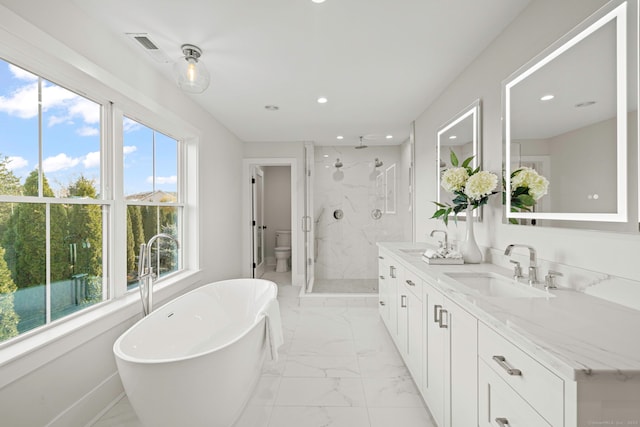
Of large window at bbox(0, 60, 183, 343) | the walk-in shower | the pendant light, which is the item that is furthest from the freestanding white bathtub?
the walk-in shower

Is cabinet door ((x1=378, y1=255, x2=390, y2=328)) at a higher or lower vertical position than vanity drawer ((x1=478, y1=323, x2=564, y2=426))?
lower

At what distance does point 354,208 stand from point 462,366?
12.5 ft

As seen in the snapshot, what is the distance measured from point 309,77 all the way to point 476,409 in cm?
244

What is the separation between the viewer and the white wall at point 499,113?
118 cm

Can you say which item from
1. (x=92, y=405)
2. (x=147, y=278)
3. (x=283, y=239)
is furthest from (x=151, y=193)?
(x=283, y=239)

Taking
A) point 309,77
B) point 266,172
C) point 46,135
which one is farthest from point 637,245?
point 266,172

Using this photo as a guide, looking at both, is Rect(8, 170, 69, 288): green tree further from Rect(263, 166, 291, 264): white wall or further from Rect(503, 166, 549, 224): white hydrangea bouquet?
Rect(263, 166, 291, 264): white wall

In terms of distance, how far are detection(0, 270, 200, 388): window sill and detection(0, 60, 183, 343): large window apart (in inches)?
2.1

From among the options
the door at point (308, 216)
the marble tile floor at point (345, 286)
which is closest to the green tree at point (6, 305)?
the marble tile floor at point (345, 286)

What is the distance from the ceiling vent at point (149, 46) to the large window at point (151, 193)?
58cm

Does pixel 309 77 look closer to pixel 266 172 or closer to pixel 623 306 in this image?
pixel 623 306

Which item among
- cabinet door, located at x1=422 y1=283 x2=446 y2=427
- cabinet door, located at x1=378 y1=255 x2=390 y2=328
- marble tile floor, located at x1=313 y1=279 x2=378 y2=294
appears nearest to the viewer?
cabinet door, located at x1=422 y1=283 x2=446 y2=427

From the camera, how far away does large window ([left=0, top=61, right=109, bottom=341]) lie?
1.43 meters

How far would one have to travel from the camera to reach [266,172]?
261 inches
